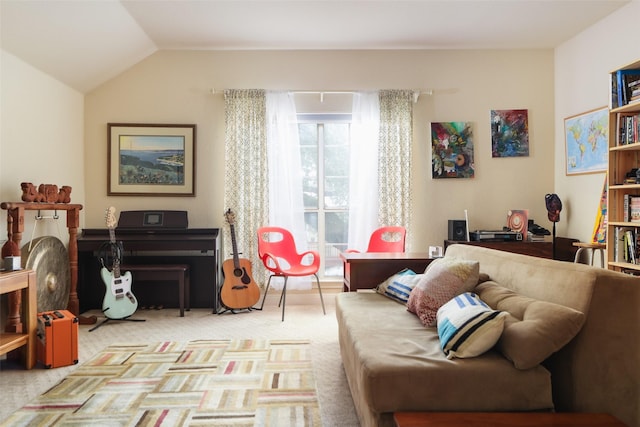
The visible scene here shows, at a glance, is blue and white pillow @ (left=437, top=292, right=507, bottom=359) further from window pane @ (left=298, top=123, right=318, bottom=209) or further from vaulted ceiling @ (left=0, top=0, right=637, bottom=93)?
window pane @ (left=298, top=123, right=318, bottom=209)

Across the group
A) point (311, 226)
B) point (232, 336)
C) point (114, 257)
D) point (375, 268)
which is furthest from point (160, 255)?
point (375, 268)

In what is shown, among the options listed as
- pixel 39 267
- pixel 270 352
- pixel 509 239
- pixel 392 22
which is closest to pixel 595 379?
pixel 270 352

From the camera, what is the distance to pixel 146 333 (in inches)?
144

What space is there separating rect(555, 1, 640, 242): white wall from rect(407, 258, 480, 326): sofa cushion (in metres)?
2.62

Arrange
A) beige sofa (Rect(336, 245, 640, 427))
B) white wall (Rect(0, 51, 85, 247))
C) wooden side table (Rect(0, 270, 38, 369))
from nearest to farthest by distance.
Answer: beige sofa (Rect(336, 245, 640, 427)), wooden side table (Rect(0, 270, 38, 369)), white wall (Rect(0, 51, 85, 247))

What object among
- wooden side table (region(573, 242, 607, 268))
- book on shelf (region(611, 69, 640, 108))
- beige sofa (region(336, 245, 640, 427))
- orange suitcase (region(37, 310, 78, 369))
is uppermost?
book on shelf (region(611, 69, 640, 108))

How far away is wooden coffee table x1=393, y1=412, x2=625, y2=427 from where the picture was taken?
143cm

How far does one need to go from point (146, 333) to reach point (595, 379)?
3228 millimetres

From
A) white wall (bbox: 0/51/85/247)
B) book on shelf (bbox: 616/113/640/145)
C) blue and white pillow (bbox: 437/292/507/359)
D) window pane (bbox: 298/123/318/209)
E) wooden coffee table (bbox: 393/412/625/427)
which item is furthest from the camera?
window pane (bbox: 298/123/318/209)

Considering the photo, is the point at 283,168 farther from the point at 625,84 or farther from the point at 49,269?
the point at 625,84

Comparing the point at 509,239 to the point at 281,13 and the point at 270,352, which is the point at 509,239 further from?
the point at 281,13

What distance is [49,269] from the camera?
12.2ft

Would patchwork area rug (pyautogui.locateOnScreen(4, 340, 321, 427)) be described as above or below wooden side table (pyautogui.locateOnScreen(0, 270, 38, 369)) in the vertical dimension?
below

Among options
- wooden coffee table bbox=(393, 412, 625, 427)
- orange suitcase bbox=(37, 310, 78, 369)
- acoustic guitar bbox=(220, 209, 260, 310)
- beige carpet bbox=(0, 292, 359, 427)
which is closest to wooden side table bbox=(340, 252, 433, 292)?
beige carpet bbox=(0, 292, 359, 427)
